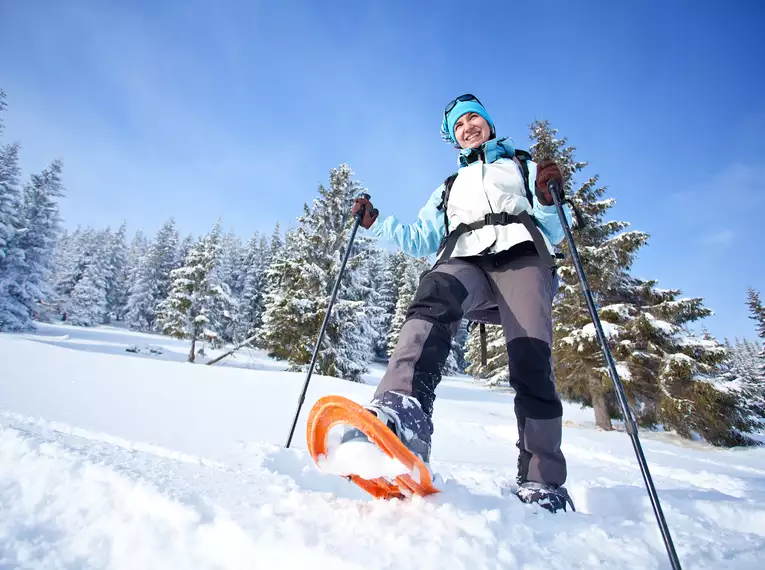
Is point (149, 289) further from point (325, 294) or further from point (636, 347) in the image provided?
point (636, 347)

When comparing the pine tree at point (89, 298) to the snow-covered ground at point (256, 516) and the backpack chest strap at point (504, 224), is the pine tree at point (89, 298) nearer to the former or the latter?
the snow-covered ground at point (256, 516)

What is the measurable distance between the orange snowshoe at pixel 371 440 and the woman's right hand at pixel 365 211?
5.61 ft

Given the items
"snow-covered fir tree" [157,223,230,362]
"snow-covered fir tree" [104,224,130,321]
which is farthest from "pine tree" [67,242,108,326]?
"snow-covered fir tree" [157,223,230,362]

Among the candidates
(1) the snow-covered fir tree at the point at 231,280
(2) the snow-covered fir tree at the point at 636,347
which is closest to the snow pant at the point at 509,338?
(2) the snow-covered fir tree at the point at 636,347

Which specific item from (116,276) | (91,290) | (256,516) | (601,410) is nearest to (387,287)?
(601,410)

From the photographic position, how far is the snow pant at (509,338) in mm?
1802

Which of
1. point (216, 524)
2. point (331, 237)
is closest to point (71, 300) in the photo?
point (331, 237)

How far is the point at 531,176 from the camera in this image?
2512 millimetres

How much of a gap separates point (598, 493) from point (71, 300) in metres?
48.2

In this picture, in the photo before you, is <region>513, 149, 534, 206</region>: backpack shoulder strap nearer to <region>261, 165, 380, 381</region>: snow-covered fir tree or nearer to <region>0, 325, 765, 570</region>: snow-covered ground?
<region>0, 325, 765, 570</region>: snow-covered ground

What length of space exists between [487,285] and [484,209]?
1.65 ft

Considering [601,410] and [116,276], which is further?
[116,276]

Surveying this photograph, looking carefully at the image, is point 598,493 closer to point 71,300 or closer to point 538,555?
point 538,555

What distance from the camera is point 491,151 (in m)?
2.62
